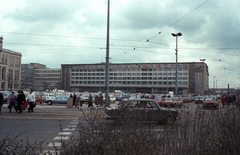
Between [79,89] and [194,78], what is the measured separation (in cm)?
5879

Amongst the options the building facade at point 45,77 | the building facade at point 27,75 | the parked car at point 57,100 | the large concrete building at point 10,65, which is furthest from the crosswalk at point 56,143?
the building facade at point 27,75

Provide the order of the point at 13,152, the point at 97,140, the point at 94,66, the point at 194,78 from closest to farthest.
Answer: the point at 13,152
the point at 97,140
the point at 194,78
the point at 94,66

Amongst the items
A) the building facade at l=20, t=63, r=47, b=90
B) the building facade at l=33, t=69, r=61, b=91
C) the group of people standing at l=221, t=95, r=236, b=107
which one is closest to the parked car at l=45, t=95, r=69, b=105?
the group of people standing at l=221, t=95, r=236, b=107

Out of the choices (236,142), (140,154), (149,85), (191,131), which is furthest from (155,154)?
(149,85)

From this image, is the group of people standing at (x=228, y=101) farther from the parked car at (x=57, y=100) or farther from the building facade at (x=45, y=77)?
the building facade at (x=45, y=77)

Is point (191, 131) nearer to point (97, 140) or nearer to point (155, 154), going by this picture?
point (155, 154)

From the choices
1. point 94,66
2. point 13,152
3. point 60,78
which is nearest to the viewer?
point 13,152

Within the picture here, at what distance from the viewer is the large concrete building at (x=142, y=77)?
119 meters

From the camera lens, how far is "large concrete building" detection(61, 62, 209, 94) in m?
119

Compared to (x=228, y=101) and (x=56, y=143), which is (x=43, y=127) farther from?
(x=228, y=101)

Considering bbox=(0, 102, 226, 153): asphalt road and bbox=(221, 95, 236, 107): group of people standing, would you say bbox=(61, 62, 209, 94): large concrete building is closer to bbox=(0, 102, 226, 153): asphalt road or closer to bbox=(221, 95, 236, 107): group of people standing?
bbox=(221, 95, 236, 107): group of people standing

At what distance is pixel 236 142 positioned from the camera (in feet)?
16.5

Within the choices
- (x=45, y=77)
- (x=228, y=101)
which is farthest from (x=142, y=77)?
(x=228, y=101)

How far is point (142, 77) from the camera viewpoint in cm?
12356
